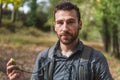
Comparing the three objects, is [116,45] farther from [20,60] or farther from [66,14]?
[66,14]

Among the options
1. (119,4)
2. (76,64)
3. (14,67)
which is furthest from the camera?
(119,4)

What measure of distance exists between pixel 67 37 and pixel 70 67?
327 millimetres

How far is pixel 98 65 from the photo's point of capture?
12.4 feet

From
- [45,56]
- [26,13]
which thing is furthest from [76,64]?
[26,13]

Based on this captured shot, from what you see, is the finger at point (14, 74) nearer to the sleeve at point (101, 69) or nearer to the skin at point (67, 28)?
the skin at point (67, 28)

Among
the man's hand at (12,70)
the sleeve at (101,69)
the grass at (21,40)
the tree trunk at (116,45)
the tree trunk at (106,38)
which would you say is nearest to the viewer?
the man's hand at (12,70)

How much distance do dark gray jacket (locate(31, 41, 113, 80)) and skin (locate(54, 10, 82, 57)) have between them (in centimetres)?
9

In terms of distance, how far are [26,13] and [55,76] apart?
5266 centimetres

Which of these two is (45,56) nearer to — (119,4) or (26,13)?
(119,4)

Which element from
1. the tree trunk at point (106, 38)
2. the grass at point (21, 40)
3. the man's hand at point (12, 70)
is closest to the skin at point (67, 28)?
the man's hand at point (12, 70)

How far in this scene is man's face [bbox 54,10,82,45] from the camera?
3.86 meters

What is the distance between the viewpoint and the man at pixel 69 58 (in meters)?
3.80

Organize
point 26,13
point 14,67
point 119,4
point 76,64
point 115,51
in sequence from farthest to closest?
point 26,13 → point 115,51 → point 119,4 → point 76,64 → point 14,67

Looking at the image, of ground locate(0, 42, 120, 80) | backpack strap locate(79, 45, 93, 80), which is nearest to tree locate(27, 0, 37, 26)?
ground locate(0, 42, 120, 80)
